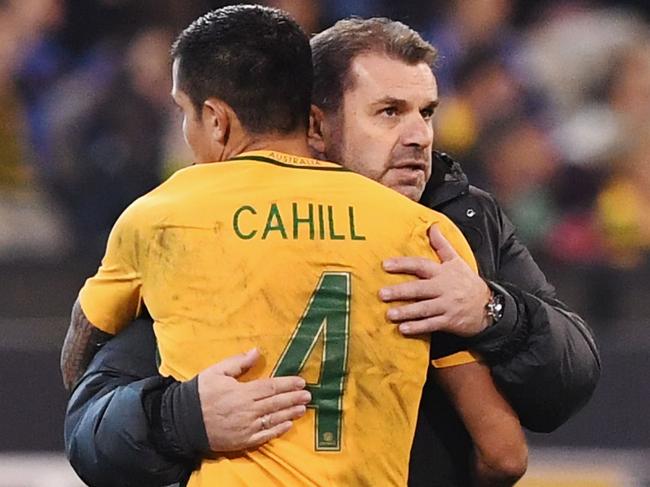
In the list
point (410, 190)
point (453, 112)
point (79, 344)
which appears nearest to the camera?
point (79, 344)

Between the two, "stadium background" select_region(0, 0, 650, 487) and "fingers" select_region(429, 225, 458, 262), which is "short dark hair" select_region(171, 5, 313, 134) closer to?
"fingers" select_region(429, 225, 458, 262)

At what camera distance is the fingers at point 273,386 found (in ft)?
8.53

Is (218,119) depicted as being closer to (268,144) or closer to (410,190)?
(268,144)

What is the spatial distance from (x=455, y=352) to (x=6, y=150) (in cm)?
410

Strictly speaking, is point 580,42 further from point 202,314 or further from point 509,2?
point 202,314

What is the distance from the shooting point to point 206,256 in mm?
2641

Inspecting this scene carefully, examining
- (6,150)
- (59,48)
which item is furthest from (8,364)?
(59,48)

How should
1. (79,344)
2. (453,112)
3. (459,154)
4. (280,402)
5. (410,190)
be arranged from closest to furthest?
1. (280,402)
2. (79,344)
3. (410,190)
4. (459,154)
5. (453,112)

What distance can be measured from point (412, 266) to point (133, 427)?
1.80 feet

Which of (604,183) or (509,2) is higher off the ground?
(509,2)

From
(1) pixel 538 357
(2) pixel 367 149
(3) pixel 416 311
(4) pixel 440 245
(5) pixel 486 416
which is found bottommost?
(5) pixel 486 416

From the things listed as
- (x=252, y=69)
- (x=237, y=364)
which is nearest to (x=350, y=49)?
(x=252, y=69)

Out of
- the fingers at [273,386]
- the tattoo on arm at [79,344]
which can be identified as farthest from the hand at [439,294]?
the tattoo on arm at [79,344]

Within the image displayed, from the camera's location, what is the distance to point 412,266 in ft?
8.77
